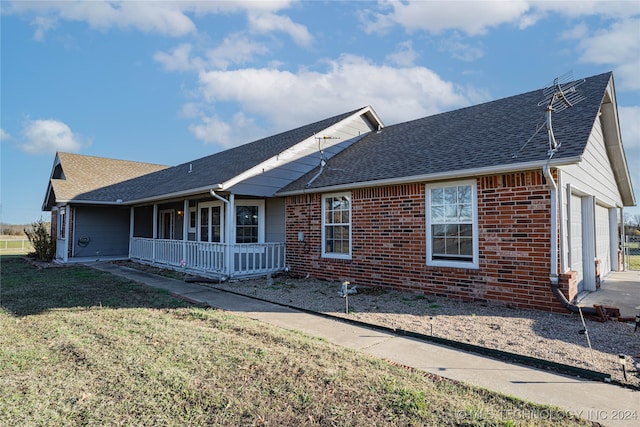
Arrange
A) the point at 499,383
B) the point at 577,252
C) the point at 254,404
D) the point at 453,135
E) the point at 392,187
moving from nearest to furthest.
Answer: the point at 254,404 < the point at 499,383 < the point at 577,252 < the point at 392,187 < the point at 453,135

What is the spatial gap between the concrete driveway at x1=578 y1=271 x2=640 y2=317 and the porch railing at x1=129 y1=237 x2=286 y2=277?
302 inches

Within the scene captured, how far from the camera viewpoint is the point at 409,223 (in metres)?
7.89

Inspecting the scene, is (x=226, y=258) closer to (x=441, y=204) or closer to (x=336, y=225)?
(x=336, y=225)

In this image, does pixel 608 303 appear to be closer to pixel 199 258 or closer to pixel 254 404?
pixel 254 404

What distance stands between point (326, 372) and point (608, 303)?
6.34m

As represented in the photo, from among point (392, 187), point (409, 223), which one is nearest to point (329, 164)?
point (392, 187)

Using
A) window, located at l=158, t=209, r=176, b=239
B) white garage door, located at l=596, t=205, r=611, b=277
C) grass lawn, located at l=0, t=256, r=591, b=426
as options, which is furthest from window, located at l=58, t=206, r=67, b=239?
white garage door, located at l=596, t=205, r=611, b=277

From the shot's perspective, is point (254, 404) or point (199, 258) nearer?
point (254, 404)

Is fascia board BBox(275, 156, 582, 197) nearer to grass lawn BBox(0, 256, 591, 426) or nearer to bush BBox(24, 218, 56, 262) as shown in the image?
grass lawn BBox(0, 256, 591, 426)

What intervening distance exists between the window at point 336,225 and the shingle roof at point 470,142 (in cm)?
54

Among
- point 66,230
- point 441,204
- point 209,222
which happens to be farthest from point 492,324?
point 66,230

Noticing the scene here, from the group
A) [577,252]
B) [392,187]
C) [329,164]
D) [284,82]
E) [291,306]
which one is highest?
[284,82]

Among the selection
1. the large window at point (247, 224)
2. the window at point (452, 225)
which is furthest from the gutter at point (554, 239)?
the large window at point (247, 224)

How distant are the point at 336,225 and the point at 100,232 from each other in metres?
13.1
